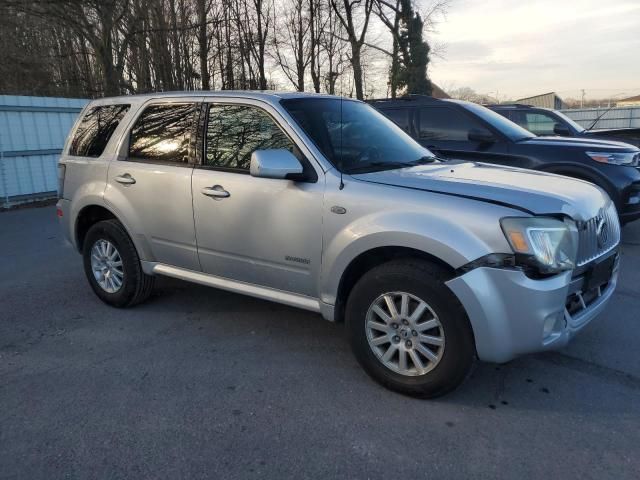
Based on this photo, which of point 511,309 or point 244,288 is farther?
point 244,288

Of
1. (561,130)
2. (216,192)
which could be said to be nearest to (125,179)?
(216,192)

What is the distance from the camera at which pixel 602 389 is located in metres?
3.15

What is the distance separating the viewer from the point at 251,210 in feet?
11.9

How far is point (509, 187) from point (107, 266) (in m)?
3.48

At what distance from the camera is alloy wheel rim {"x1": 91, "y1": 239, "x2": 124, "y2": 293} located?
181 inches

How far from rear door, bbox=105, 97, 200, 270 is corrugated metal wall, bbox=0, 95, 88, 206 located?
762cm

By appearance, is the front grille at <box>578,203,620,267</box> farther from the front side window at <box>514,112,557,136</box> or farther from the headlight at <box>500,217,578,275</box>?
the front side window at <box>514,112,557,136</box>

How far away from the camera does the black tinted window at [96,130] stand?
15.2ft

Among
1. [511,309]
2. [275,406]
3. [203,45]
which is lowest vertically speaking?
[275,406]

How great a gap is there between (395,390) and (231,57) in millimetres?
22343

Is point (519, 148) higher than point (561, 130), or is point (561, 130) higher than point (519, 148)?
point (561, 130)

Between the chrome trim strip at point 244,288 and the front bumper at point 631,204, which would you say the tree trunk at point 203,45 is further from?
the chrome trim strip at point 244,288

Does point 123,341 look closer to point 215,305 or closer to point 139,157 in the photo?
point 215,305

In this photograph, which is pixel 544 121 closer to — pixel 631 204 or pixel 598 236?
pixel 631 204
